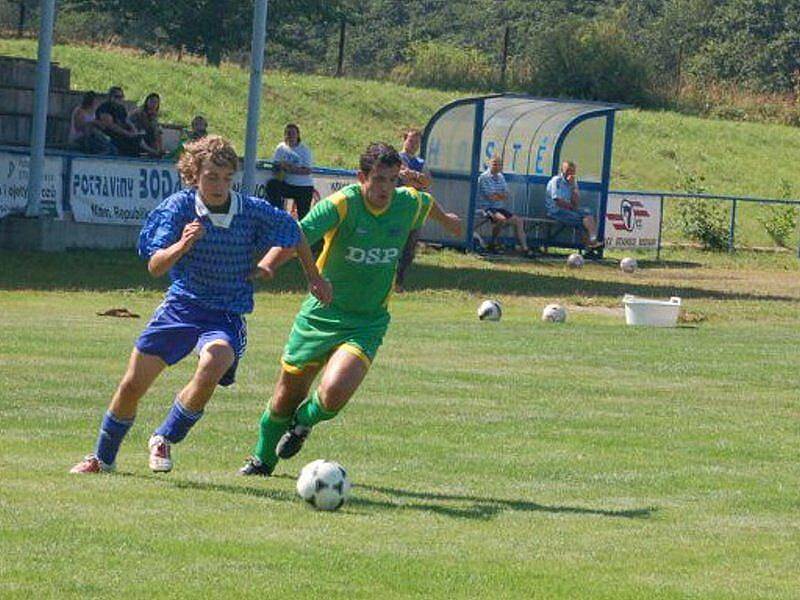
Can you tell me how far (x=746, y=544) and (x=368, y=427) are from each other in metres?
4.34

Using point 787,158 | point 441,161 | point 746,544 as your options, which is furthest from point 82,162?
point 787,158

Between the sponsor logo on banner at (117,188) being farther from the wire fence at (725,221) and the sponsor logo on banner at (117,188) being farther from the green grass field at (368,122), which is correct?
the green grass field at (368,122)

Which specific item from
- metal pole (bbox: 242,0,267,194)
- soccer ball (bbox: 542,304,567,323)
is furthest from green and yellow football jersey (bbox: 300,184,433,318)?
Answer: metal pole (bbox: 242,0,267,194)

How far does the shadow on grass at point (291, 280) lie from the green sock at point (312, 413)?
13.1m

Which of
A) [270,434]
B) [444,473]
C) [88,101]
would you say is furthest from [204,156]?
[88,101]

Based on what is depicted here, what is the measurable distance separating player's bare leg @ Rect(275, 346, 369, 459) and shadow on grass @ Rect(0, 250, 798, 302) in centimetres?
1308

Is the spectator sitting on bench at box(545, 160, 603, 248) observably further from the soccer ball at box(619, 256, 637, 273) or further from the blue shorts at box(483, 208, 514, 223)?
the soccer ball at box(619, 256, 637, 273)

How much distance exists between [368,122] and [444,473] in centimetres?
4045

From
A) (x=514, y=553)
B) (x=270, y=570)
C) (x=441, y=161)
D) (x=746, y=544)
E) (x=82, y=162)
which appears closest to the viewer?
(x=270, y=570)

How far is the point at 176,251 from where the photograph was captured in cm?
950

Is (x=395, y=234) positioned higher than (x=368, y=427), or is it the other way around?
(x=395, y=234)

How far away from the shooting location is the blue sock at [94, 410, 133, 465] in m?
10.1

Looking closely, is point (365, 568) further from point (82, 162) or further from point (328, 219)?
point (82, 162)

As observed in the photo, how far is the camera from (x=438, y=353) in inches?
713
